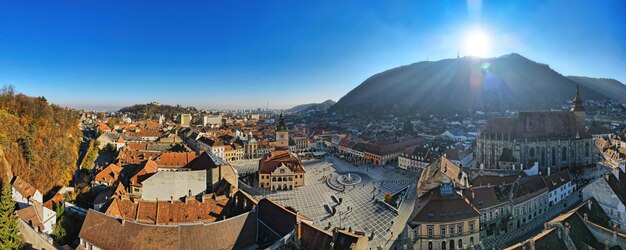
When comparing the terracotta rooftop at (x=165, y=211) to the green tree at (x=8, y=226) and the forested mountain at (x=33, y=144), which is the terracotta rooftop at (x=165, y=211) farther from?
the forested mountain at (x=33, y=144)

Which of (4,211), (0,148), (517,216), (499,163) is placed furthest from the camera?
(499,163)

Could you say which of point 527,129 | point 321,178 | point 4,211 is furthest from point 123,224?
point 527,129

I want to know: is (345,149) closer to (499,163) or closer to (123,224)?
(499,163)

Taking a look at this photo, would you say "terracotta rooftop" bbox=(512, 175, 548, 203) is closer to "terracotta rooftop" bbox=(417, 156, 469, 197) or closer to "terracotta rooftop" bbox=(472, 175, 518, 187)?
"terracotta rooftop" bbox=(472, 175, 518, 187)

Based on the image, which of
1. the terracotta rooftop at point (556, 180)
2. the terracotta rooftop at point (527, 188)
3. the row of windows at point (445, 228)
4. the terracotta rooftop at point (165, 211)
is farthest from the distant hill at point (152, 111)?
the terracotta rooftop at point (556, 180)

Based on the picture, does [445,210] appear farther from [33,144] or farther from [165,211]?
[33,144]

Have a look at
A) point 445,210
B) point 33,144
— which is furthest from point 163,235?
point 33,144
